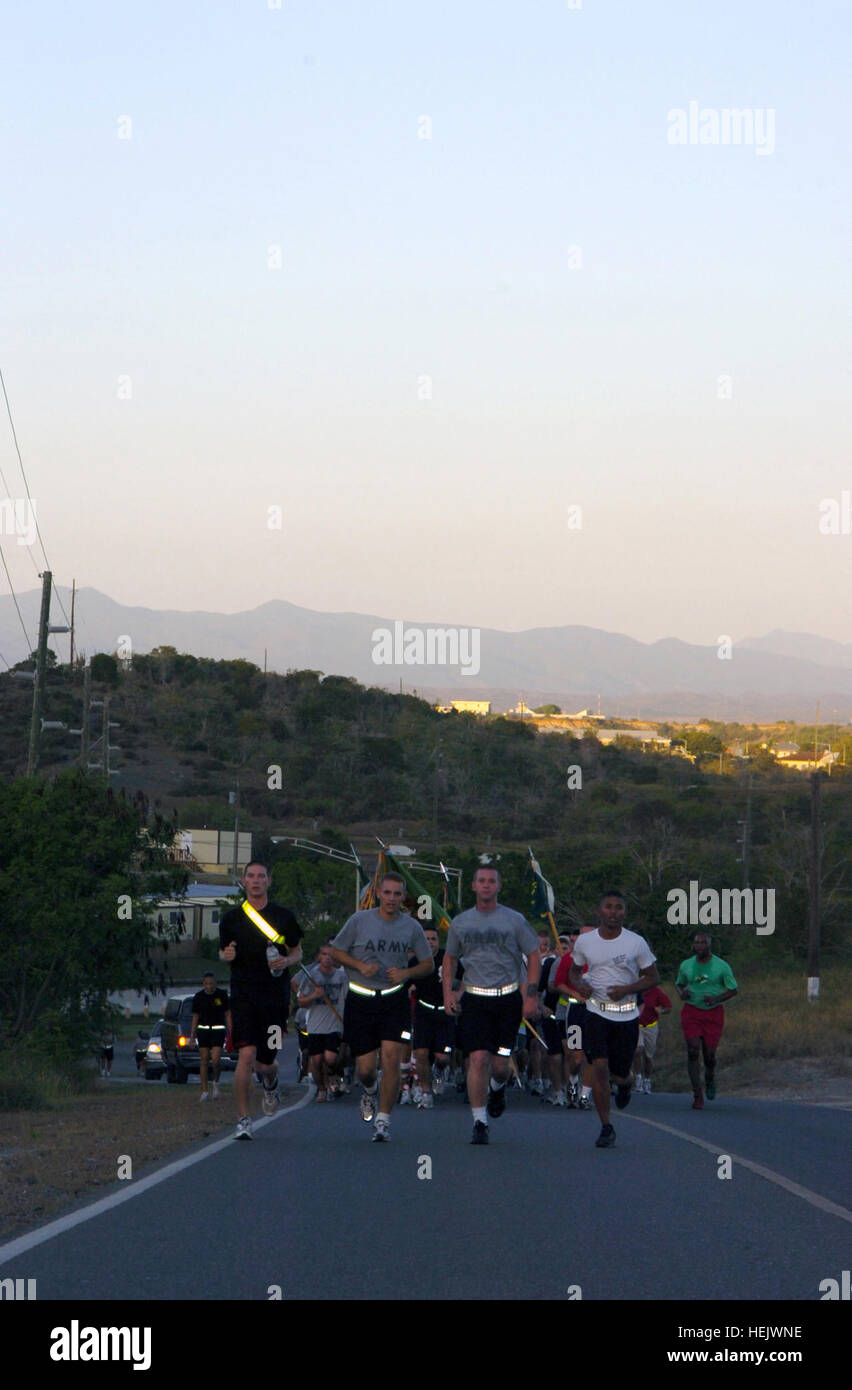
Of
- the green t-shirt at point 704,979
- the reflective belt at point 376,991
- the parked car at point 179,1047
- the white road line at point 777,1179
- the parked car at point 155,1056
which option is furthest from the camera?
the parked car at point 155,1056

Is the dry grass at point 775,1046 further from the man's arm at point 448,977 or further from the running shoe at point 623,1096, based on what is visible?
the man's arm at point 448,977

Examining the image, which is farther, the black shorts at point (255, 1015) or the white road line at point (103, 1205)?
the black shorts at point (255, 1015)

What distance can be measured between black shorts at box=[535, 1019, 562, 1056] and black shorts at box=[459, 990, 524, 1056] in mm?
7050

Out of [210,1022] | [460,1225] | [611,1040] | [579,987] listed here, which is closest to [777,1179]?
[611,1040]

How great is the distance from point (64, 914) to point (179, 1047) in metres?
5.78

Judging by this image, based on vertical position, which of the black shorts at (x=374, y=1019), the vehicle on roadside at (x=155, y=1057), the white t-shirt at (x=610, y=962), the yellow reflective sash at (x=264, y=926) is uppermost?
the yellow reflective sash at (x=264, y=926)

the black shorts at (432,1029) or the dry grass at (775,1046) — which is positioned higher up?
the black shorts at (432,1029)

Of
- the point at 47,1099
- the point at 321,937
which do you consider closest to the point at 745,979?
the point at 321,937

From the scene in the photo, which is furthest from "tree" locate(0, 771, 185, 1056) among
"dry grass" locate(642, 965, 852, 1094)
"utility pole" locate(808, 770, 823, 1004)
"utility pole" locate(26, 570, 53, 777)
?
"utility pole" locate(808, 770, 823, 1004)

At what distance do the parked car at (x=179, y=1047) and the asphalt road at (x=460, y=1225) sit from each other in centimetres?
2365

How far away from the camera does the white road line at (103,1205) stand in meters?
8.52

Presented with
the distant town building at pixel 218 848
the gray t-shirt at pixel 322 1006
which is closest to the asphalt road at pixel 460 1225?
the gray t-shirt at pixel 322 1006

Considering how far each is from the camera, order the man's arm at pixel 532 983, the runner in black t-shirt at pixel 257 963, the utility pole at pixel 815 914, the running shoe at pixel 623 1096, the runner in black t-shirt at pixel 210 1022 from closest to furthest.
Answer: the man's arm at pixel 532 983, the runner in black t-shirt at pixel 257 963, the running shoe at pixel 623 1096, the runner in black t-shirt at pixel 210 1022, the utility pole at pixel 815 914
